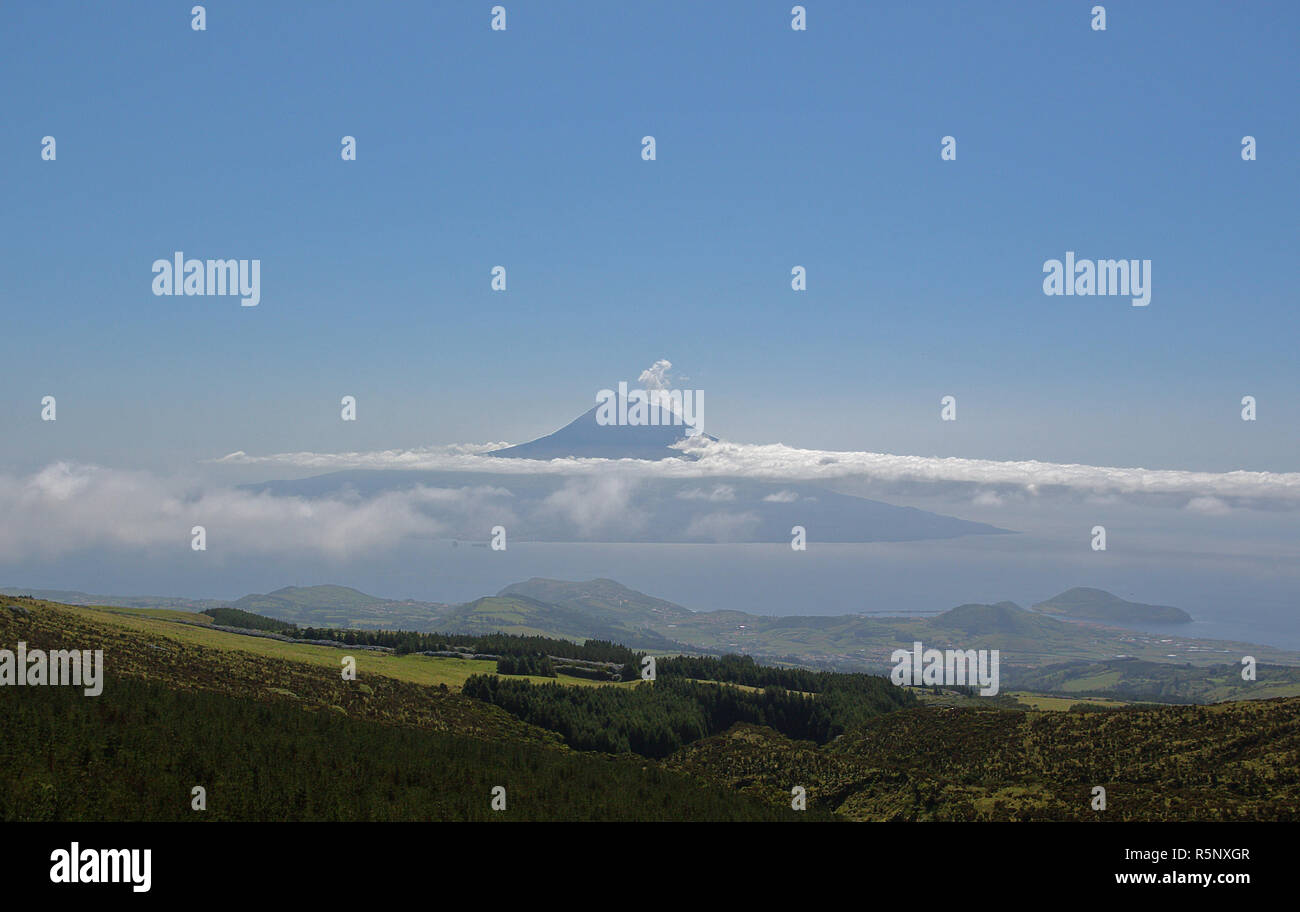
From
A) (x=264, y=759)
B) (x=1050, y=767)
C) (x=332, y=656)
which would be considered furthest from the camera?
(x=332, y=656)

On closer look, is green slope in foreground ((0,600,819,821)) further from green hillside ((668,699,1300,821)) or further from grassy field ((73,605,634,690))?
grassy field ((73,605,634,690))

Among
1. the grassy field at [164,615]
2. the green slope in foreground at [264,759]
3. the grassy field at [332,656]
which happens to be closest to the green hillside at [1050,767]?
the green slope in foreground at [264,759]

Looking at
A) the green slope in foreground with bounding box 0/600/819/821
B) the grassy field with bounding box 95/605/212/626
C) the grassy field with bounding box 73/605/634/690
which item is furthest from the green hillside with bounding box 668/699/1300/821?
the grassy field with bounding box 95/605/212/626

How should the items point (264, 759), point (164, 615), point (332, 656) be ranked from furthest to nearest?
1. point (164, 615)
2. point (332, 656)
3. point (264, 759)

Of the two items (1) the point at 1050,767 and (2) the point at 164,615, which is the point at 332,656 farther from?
(1) the point at 1050,767

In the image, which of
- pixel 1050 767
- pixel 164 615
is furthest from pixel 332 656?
pixel 1050 767

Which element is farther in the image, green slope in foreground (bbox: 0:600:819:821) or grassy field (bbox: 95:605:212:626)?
grassy field (bbox: 95:605:212:626)

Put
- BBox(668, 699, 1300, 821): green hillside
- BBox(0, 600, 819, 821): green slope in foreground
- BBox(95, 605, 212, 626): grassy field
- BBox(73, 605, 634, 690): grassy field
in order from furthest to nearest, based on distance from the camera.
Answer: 1. BBox(95, 605, 212, 626): grassy field
2. BBox(73, 605, 634, 690): grassy field
3. BBox(668, 699, 1300, 821): green hillside
4. BBox(0, 600, 819, 821): green slope in foreground
